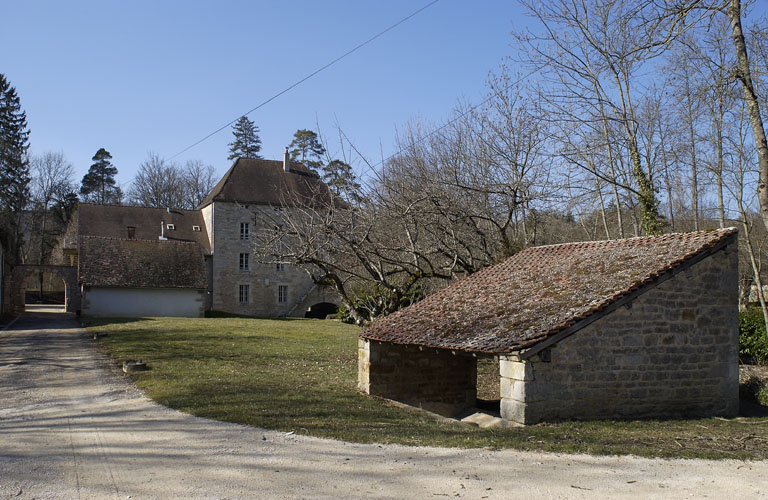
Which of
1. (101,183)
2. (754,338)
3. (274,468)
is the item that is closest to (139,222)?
(101,183)

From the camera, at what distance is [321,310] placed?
125 feet

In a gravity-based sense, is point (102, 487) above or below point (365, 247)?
below

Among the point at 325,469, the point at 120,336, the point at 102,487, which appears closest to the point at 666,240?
the point at 325,469

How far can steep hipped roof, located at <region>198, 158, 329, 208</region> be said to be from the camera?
1416 inches

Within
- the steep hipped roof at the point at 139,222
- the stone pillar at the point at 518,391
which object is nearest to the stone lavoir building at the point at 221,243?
the steep hipped roof at the point at 139,222

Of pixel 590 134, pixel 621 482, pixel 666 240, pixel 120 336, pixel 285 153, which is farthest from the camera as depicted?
pixel 285 153

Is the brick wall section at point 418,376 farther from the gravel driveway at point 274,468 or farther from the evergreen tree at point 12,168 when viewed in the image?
the evergreen tree at point 12,168

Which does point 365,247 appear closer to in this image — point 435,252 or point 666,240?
point 435,252

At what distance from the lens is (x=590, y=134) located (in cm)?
1481

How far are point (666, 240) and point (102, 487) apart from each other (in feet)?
31.1

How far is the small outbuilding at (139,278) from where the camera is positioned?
2970 cm

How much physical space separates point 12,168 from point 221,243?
17.1m

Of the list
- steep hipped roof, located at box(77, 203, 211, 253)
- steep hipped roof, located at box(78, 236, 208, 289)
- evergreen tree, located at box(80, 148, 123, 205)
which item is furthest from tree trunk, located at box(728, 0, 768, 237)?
evergreen tree, located at box(80, 148, 123, 205)

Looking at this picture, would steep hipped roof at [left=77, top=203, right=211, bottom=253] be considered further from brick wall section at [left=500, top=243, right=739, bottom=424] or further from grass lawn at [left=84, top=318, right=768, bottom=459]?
brick wall section at [left=500, top=243, right=739, bottom=424]
